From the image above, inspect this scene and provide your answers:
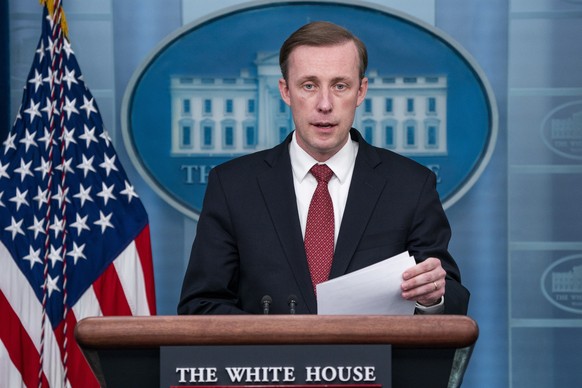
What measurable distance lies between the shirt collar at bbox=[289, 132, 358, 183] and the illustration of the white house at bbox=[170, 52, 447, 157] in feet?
4.60

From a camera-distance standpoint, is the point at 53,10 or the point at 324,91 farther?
the point at 53,10

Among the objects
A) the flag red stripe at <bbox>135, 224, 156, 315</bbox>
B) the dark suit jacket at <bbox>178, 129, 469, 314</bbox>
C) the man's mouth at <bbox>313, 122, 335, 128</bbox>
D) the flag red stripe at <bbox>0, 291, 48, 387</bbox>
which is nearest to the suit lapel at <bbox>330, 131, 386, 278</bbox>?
the dark suit jacket at <bbox>178, 129, 469, 314</bbox>

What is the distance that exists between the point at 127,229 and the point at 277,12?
0.99 metres

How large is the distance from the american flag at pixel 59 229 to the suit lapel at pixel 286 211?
4.24ft

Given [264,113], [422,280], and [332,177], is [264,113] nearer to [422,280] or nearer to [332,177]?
[332,177]

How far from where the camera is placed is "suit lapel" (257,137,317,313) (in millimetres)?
2049

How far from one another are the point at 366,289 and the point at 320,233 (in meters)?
0.46

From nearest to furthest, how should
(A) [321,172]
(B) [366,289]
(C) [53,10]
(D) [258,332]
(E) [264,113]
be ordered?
(D) [258,332], (B) [366,289], (A) [321,172], (C) [53,10], (E) [264,113]

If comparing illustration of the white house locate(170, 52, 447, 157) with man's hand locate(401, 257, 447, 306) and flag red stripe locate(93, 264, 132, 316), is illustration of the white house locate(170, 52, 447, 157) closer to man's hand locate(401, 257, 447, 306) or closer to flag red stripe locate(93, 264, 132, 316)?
flag red stripe locate(93, 264, 132, 316)

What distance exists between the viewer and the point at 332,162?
7.29ft

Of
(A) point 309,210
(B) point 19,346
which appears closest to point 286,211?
(A) point 309,210

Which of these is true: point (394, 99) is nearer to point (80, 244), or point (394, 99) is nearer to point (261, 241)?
point (80, 244)

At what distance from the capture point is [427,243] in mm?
2107

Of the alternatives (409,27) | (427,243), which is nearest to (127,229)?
(409,27)
